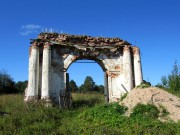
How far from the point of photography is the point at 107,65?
15.5 meters

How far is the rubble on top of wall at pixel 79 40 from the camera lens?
14735 mm

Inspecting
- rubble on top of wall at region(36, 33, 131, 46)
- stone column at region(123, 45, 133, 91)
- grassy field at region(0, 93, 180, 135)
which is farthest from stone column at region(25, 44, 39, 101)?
stone column at region(123, 45, 133, 91)

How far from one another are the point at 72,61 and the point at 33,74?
91.0 inches

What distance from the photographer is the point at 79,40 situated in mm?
15258

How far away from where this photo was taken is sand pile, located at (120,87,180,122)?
10.0 m

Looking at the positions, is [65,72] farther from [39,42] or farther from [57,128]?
[57,128]

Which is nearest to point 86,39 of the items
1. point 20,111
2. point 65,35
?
point 65,35

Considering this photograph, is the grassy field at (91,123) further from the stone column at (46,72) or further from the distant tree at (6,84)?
the distant tree at (6,84)

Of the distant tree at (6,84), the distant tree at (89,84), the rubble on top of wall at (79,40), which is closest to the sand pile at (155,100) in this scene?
the rubble on top of wall at (79,40)

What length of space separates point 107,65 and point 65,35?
296 centimetres

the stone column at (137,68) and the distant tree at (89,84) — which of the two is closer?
the stone column at (137,68)

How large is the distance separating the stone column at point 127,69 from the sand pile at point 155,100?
3.51 metres

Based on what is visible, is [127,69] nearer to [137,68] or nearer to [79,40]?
[137,68]

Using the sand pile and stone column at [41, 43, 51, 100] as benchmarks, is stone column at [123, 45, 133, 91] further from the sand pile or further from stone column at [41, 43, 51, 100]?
stone column at [41, 43, 51, 100]
